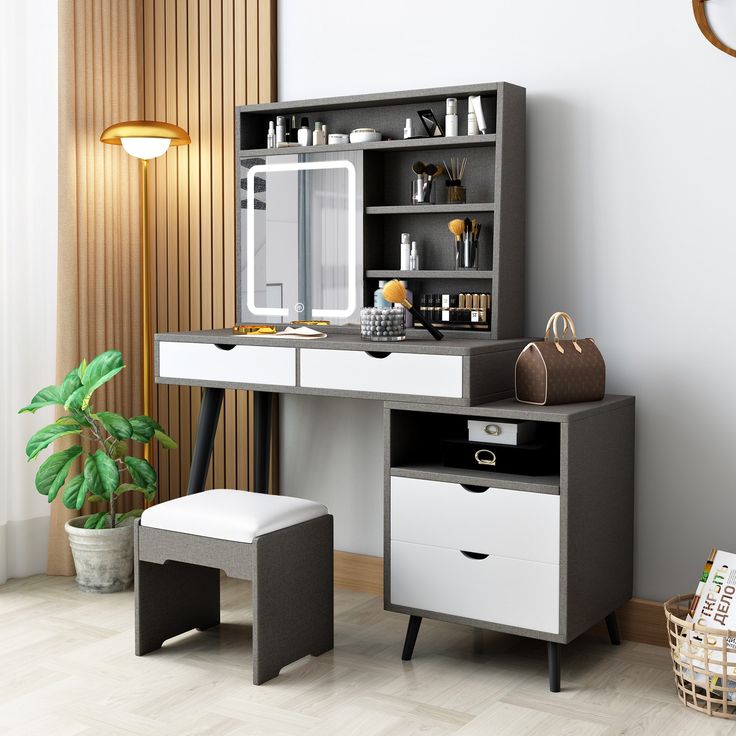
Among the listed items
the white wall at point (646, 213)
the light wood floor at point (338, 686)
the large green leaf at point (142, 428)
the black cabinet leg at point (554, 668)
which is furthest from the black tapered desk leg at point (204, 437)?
the black cabinet leg at point (554, 668)

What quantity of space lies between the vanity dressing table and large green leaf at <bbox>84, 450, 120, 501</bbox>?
Result: 0.26 metres

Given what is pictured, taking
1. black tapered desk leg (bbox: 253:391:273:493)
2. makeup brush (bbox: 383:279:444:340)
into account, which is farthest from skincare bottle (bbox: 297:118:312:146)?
black tapered desk leg (bbox: 253:391:273:493)

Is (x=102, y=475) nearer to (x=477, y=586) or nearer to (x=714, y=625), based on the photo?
(x=477, y=586)

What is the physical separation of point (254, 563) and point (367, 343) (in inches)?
26.9

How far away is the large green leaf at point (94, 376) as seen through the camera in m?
3.29

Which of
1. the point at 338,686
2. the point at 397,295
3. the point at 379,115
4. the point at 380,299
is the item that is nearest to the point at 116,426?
the point at 380,299

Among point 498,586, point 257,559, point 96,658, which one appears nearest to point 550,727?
point 498,586

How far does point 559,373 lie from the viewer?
8.67 ft

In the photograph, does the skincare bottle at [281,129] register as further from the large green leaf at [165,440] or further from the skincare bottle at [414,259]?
the large green leaf at [165,440]

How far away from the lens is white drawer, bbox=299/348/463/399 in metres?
2.67

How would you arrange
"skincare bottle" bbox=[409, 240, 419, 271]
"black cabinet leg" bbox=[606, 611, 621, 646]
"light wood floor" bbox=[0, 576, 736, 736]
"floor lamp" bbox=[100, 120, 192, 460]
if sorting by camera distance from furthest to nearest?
"floor lamp" bbox=[100, 120, 192, 460], "skincare bottle" bbox=[409, 240, 419, 271], "black cabinet leg" bbox=[606, 611, 621, 646], "light wood floor" bbox=[0, 576, 736, 736]

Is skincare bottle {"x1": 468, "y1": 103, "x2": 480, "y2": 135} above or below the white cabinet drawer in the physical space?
above

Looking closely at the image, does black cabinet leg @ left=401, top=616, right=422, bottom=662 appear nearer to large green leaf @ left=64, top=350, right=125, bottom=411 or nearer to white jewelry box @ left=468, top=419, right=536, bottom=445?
white jewelry box @ left=468, top=419, right=536, bottom=445

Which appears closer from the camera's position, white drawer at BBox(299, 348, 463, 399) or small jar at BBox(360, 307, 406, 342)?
white drawer at BBox(299, 348, 463, 399)
